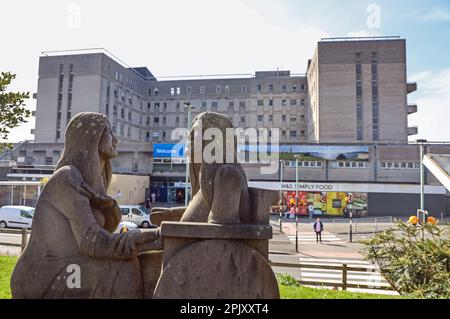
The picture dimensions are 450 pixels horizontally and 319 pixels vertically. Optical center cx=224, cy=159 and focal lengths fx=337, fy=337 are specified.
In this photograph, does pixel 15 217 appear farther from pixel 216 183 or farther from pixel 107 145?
pixel 216 183

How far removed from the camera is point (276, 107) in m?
64.3

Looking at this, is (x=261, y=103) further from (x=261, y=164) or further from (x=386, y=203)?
(x=386, y=203)

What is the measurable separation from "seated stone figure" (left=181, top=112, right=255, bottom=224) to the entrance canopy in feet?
43.4

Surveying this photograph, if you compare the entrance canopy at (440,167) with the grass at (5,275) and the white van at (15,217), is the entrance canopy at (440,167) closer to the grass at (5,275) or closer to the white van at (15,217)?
the grass at (5,275)

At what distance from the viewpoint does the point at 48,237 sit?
368cm

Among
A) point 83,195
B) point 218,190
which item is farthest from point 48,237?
point 218,190

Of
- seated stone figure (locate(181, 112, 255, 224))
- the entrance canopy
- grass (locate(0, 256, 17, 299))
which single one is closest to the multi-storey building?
the entrance canopy

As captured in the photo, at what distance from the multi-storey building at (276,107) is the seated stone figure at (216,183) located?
29344 millimetres

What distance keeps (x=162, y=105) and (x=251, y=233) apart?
66561mm

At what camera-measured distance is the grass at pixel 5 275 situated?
6381 mm

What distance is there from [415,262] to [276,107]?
188 feet

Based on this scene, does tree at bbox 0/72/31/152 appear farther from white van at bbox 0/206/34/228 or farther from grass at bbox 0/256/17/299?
white van at bbox 0/206/34/228

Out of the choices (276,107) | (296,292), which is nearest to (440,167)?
(296,292)

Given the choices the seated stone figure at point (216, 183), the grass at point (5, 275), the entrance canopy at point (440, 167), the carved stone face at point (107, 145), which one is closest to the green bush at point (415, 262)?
the entrance canopy at point (440, 167)
